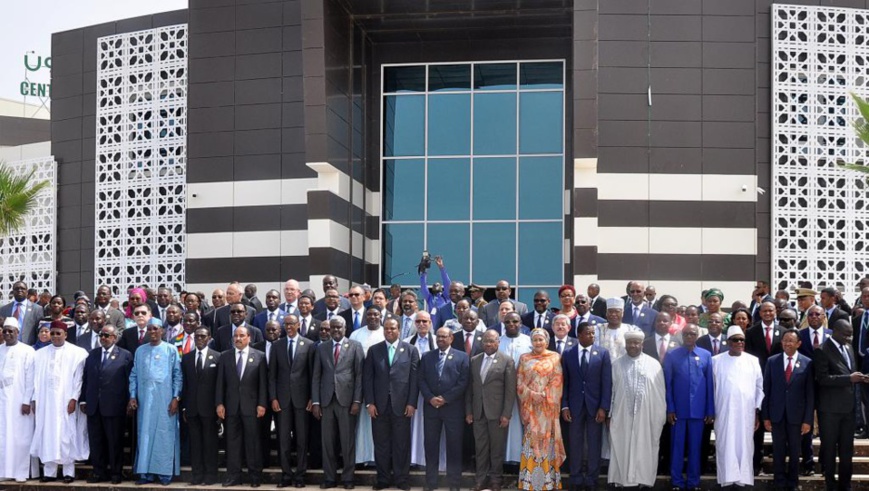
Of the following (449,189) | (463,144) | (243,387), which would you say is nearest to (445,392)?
(243,387)

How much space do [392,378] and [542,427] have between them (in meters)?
1.92

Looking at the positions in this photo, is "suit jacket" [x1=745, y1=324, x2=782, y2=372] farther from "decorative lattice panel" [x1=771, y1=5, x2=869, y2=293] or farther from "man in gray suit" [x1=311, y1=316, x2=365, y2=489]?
"decorative lattice panel" [x1=771, y1=5, x2=869, y2=293]

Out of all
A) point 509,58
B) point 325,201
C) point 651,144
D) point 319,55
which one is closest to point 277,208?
point 325,201

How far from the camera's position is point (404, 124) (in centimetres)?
2325

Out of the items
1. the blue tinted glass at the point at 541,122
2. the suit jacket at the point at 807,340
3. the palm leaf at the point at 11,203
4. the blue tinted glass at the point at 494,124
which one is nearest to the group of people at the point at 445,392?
the suit jacket at the point at 807,340

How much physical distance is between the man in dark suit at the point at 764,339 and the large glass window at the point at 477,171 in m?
Answer: 9.94

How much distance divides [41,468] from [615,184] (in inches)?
467

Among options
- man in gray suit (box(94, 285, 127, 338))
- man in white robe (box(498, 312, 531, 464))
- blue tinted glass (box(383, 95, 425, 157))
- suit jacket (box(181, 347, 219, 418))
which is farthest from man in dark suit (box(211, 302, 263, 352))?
blue tinted glass (box(383, 95, 425, 157))

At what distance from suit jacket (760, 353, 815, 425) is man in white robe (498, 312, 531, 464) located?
9.50ft

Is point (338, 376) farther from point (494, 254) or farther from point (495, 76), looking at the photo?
point (495, 76)

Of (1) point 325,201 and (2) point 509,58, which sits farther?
(2) point 509,58

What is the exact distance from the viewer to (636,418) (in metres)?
11.7

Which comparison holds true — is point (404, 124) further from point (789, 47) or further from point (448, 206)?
point (789, 47)

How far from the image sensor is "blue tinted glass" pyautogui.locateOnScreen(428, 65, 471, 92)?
23.1m
